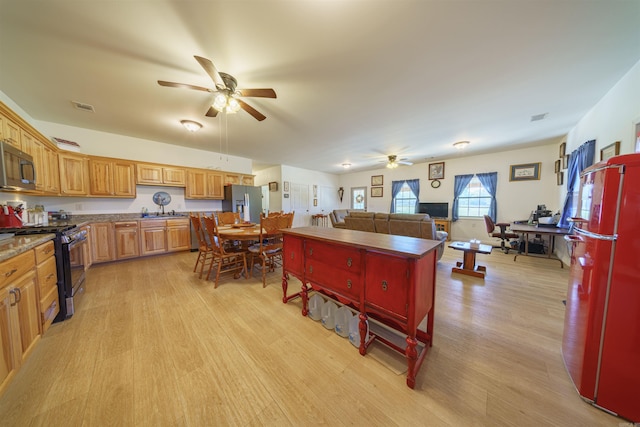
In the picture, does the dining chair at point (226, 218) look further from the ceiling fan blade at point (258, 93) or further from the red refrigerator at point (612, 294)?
the red refrigerator at point (612, 294)

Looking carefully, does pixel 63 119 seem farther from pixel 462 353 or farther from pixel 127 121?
pixel 462 353

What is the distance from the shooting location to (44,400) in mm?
1194

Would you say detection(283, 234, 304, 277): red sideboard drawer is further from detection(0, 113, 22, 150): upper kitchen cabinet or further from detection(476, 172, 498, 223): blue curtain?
detection(476, 172, 498, 223): blue curtain

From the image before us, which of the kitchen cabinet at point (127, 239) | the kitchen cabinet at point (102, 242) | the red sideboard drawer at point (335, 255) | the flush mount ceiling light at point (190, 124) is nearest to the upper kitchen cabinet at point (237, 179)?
the flush mount ceiling light at point (190, 124)

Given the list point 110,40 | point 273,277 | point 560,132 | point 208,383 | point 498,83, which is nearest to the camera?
point 208,383

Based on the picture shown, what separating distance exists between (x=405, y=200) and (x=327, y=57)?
6.20 m

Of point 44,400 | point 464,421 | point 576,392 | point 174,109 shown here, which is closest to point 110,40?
point 174,109

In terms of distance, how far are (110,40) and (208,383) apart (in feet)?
9.56

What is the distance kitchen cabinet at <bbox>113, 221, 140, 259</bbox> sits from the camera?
3.82 meters

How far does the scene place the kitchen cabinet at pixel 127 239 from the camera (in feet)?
12.5

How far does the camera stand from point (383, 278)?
1.39 meters

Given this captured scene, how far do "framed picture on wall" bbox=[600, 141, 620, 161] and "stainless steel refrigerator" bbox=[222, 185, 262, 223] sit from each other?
6.17m

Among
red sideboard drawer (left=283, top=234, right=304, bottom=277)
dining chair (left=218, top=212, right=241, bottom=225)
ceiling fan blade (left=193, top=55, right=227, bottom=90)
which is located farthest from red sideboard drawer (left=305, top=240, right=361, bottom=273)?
dining chair (left=218, top=212, right=241, bottom=225)

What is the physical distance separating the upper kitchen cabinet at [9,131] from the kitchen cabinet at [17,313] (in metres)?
1.53
